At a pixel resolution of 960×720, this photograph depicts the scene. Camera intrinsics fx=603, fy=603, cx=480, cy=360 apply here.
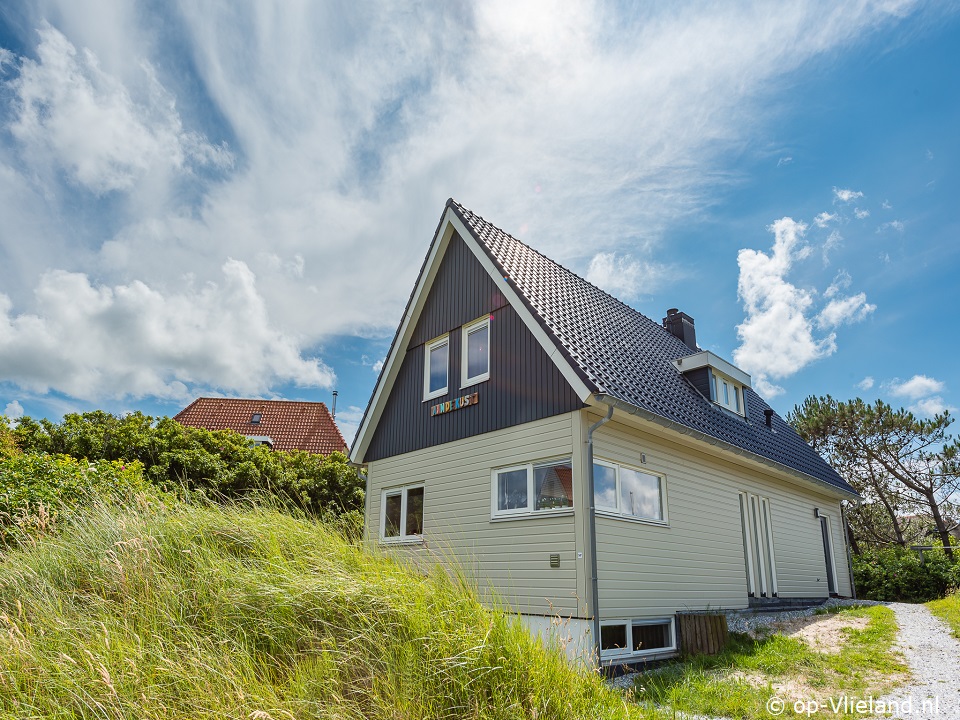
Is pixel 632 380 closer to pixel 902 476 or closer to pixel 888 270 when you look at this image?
pixel 888 270

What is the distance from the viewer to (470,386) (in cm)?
1056

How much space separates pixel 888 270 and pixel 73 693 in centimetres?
1495

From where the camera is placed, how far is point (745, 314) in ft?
44.0

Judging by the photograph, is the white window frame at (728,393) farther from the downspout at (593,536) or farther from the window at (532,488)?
the window at (532,488)

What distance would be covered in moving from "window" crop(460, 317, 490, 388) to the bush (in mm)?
13493

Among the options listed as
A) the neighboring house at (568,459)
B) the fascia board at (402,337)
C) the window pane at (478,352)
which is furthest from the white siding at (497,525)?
the fascia board at (402,337)

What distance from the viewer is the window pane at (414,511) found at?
36.1 feet

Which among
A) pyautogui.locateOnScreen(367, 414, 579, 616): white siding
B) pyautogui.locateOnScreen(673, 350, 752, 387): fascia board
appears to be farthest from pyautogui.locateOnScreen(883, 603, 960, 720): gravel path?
pyautogui.locateOnScreen(673, 350, 752, 387): fascia board

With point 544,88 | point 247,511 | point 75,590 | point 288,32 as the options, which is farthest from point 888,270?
point 75,590

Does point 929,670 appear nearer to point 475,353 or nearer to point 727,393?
point 727,393

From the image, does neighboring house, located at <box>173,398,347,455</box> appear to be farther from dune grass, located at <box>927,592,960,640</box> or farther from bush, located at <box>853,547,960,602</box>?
dune grass, located at <box>927,592,960,640</box>

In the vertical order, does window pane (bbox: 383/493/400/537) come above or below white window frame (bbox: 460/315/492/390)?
below

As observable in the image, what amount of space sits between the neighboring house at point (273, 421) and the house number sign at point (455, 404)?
16243mm

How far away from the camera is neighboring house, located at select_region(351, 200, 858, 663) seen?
8250mm
